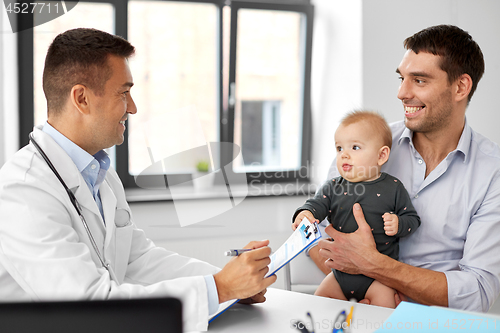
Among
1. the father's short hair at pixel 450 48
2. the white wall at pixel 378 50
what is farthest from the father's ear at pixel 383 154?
the white wall at pixel 378 50

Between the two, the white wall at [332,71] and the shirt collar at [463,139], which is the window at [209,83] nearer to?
the white wall at [332,71]

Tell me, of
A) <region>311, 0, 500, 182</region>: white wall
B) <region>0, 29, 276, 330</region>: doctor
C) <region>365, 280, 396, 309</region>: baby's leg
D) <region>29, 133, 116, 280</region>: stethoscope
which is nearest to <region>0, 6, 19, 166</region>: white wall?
<region>0, 29, 276, 330</region>: doctor

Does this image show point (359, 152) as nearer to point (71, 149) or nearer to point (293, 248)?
point (293, 248)

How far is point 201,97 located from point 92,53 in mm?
2213

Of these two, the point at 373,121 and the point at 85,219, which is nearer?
the point at 85,219

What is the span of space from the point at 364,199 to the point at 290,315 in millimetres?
607

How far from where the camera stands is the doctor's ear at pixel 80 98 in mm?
1282

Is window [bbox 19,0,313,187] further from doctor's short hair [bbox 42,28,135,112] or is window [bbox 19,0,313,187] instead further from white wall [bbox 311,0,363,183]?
doctor's short hair [bbox 42,28,135,112]

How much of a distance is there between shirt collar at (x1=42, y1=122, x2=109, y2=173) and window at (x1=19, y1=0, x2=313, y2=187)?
6.86ft

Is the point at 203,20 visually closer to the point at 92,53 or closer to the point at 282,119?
the point at 282,119

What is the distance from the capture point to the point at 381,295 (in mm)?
1473

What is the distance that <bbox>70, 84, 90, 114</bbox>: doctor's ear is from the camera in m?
1.28

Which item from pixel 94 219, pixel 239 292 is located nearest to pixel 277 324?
pixel 239 292

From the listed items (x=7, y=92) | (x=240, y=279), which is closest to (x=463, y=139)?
(x=240, y=279)
